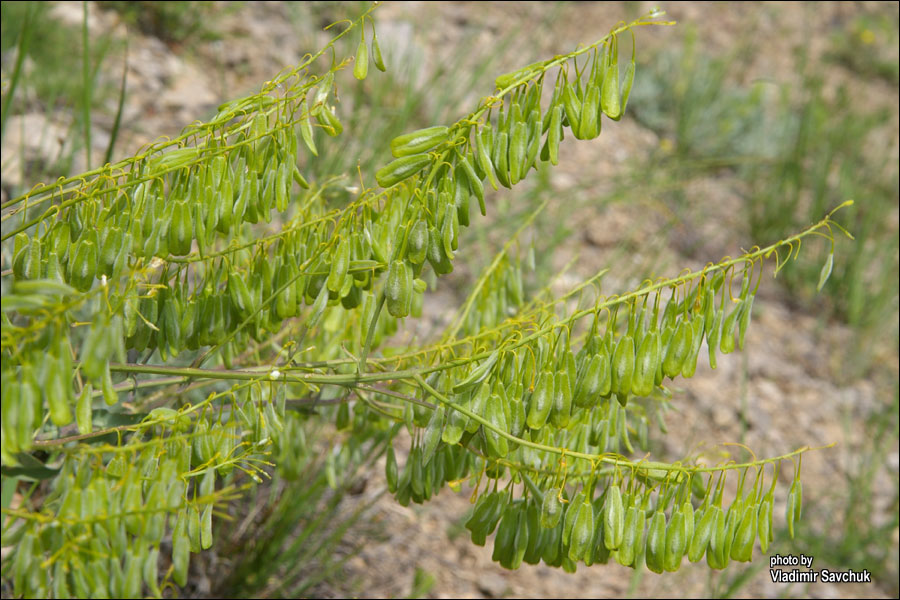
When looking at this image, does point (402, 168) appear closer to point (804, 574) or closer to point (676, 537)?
point (676, 537)

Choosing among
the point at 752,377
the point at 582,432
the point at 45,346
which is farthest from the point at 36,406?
the point at 752,377

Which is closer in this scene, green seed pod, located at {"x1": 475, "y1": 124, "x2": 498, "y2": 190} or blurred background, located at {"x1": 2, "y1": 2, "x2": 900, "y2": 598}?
green seed pod, located at {"x1": 475, "y1": 124, "x2": 498, "y2": 190}

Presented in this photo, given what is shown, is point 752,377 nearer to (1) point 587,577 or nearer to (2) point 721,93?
(1) point 587,577

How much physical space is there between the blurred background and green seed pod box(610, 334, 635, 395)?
1099mm

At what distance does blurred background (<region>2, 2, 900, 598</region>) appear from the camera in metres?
2.71

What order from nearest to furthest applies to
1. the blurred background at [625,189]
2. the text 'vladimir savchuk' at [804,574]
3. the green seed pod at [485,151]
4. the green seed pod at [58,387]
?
1. the green seed pod at [58,387]
2. the green seed pod at [485,151]
3. the blurred background at [625,189]
4. the text 'vladimir savchuk' at [804,574]

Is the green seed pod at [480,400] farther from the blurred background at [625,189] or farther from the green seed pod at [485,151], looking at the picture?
the blurred background at [625,189]

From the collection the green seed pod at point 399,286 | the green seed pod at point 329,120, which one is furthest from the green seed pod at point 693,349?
the green seed pod at point 329,120

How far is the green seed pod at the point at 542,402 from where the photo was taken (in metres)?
1.28

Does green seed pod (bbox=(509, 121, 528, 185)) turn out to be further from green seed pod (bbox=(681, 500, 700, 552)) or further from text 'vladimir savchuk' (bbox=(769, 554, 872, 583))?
text 'vladimir savchuk' (bbox=(769, 554, 872, 583))

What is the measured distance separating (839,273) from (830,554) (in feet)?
5.00

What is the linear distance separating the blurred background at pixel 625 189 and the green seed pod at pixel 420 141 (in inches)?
45.3

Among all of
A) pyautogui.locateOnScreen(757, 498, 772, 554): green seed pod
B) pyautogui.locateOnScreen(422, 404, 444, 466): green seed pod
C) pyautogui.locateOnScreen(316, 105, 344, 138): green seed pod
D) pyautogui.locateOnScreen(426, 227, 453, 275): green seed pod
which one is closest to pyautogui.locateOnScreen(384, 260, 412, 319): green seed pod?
pyautogui.locateOnScreen(426, 227, 453, 275): green seed pod

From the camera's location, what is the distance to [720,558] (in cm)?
133
